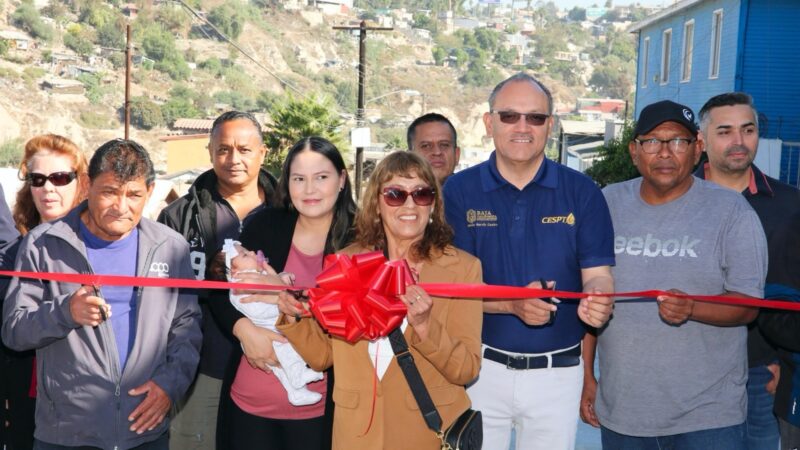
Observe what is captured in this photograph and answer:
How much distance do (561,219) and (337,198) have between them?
1.16 metres

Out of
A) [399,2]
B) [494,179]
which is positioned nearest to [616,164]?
[494,179]

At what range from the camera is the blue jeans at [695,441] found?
3766mm

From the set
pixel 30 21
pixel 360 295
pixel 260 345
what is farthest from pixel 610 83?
pixel 360 295

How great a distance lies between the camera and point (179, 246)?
4070 millimetres

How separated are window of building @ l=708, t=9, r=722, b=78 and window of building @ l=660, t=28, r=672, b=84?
4458 millimetres

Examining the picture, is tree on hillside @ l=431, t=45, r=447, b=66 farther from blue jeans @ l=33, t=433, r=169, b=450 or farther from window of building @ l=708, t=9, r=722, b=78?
blue jeans @ l=33, t=433, r=169, b=450

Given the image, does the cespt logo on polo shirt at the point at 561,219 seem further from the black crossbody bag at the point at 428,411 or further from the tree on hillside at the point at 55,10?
the tree on hillside at the point at 55,10

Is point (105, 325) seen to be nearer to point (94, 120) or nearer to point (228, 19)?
point (94, 120)

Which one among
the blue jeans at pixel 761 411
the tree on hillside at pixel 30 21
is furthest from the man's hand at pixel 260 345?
the tree on hillside at pixel 30 21

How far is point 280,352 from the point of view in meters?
3.83

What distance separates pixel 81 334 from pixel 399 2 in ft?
572

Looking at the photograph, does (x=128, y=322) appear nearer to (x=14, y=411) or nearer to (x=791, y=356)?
(x=14, y=411)

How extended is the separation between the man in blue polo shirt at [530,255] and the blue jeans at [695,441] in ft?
0.97

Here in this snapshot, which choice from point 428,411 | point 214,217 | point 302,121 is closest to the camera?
point 428,411
